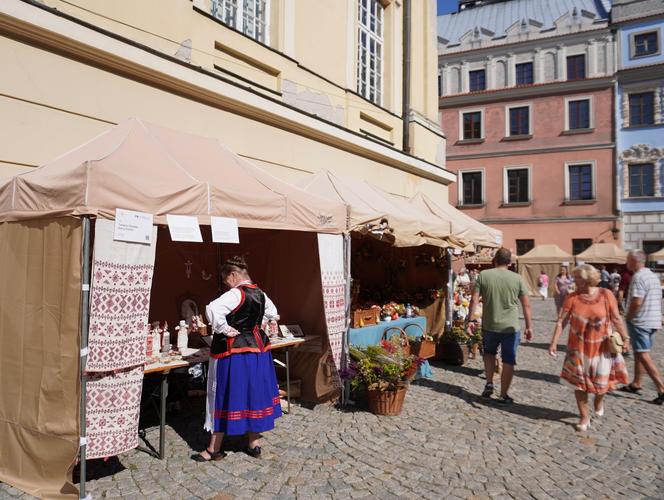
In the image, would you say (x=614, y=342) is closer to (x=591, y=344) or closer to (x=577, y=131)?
(x=591, y=344)

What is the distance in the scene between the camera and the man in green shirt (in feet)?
18.9

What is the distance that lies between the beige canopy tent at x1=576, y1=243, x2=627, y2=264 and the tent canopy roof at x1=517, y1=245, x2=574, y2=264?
110cm

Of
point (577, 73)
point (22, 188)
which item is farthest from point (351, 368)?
point (577, 73)

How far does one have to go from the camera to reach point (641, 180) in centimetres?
2534

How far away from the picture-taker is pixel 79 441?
141 inches

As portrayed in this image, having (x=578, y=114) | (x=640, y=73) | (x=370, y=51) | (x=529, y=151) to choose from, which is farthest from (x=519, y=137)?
(x=370, y=51)

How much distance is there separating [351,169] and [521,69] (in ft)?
70.1

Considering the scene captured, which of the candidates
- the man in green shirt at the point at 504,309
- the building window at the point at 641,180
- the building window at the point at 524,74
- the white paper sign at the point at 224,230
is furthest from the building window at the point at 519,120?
the white paper sign at the point at 224,230

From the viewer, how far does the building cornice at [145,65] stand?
528cm

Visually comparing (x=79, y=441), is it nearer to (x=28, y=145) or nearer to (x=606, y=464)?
(x=28, y=145)

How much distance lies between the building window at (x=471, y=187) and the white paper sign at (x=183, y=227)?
1000 inches

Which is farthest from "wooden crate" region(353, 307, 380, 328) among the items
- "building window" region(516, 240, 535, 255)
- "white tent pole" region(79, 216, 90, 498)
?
"building window" region(516, 240, 535, 255)

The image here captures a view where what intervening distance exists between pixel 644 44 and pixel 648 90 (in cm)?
217

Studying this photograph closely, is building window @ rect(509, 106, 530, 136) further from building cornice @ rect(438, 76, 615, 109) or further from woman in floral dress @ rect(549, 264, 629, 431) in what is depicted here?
woman in floral dress @ rect(549, 264, 629, 431)
